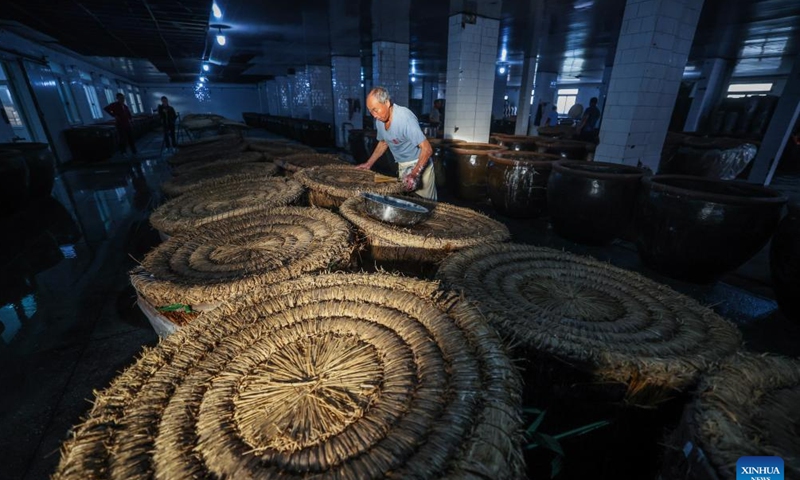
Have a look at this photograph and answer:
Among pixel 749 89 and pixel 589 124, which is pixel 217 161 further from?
pixel 749 89

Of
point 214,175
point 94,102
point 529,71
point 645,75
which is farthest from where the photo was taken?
point 94,102

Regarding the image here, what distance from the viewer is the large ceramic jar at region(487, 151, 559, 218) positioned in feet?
16.8

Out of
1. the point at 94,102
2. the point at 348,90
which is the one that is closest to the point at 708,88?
the point at 348,90

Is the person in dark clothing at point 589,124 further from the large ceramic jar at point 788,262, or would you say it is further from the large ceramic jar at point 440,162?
the large ceramic jar at point 788,262

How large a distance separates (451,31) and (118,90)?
28466 millimetres

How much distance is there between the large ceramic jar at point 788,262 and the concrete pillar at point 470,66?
6.82m

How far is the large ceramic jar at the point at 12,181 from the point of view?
556 cm

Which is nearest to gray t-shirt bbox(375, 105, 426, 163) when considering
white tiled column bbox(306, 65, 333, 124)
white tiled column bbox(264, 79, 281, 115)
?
white tiled column bbox(306, 65, 333, 124)

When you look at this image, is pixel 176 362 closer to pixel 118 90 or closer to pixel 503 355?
pixel 503 355

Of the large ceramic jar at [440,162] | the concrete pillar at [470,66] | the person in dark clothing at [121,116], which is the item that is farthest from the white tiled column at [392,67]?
the person in dark clothing at [121,116]

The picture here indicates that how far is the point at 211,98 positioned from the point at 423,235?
144ft

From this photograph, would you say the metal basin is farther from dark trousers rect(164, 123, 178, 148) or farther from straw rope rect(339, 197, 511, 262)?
dark trousers rect(164, 123, 178, 148)

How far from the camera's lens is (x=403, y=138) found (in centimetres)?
392

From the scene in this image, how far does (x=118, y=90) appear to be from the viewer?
80.0 feet
